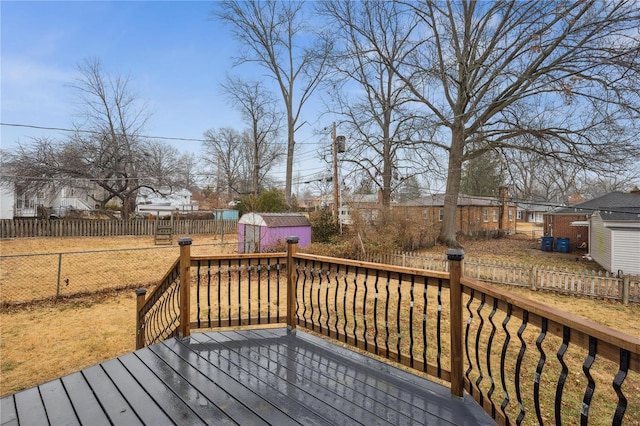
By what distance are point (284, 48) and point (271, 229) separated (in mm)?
15683

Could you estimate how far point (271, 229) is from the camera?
10.8m

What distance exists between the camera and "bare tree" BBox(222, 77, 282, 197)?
22.7 m

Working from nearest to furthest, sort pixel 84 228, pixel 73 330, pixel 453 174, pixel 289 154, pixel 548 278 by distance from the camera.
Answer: pixel 73 330 < pixel 548 278 < pixel 453 174 < pixel 84 228 < pixel 289 154

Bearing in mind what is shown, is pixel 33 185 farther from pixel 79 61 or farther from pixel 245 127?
pixel 245 127

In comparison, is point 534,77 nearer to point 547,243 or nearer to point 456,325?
point 547,243

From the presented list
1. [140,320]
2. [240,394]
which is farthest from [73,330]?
[240,394]

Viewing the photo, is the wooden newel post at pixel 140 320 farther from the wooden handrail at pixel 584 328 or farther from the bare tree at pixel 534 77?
the bare tree at pixel 534 77

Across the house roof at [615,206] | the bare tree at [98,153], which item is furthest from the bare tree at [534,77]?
the bare tree at [98,153]

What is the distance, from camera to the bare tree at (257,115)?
22.7m

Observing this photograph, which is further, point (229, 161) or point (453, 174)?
point (229, 161)

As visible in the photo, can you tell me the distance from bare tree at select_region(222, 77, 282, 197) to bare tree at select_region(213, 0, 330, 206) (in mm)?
2279

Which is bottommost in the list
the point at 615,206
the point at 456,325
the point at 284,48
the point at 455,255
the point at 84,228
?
the point at 84,228

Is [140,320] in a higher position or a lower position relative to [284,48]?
lower

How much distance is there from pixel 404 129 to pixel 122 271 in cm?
1303
